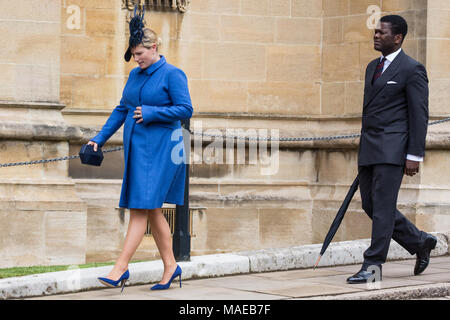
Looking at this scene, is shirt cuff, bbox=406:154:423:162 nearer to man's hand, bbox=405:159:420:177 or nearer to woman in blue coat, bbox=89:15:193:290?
man's hand, bbox=405:159:420:177

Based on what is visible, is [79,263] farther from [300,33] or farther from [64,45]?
[300,33]

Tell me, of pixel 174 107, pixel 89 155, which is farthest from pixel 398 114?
pixel 89 155

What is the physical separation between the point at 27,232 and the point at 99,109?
1.90 metres

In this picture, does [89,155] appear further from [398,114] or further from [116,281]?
[398,114]

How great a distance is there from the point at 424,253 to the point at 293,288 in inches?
45.7

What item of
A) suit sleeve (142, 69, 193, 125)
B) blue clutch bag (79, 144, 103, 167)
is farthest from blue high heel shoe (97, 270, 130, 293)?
suit sleeve (142, 69, 193, 125)

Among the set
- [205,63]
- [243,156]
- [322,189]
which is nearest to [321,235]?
[322,189]

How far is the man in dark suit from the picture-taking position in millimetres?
6438

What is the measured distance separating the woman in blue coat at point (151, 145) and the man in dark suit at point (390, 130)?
133cm

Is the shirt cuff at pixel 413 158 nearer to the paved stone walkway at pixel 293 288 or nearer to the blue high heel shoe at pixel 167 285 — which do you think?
the paved stone walkway at pixel 293 288

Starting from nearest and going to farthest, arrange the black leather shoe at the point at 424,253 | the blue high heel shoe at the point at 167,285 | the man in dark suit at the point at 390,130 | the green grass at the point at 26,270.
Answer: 1. the blue high heel shoe at the point at 167,285
2. the man in dark suit at the point at 390,130
3. the black leather shoe at the point at 424,253
4. the green grass at the point at 26,270

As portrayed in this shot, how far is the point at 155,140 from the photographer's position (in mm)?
6129

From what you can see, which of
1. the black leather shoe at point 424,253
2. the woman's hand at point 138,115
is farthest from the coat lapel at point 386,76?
the woman's hand at point 138,115

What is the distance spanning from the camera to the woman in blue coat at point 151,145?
608cm
